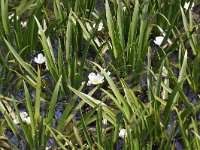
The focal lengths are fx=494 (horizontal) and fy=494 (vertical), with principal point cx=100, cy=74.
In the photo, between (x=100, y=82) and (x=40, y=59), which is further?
(x=40, y=59)

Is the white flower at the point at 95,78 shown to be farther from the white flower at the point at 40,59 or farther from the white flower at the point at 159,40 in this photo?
the white flower at the point at 159,40

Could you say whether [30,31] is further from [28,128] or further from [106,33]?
[28,128]

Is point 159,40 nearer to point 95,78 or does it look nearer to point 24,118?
point 95,78

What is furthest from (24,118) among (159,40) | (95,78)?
(159,40)

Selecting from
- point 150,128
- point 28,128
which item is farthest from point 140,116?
point 28,128

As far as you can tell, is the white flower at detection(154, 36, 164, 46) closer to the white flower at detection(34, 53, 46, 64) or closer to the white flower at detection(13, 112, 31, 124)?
the white flower at detection(34, 53, 46, 64)

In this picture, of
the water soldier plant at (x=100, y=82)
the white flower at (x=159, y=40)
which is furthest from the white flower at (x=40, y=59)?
the white flower at (x=159, y=40)

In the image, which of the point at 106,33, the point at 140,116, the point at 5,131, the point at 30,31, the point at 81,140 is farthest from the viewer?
the point at 106,33

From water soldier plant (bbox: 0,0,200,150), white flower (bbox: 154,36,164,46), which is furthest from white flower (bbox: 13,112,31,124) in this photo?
white flower (bbox: 154,36,164,46)
